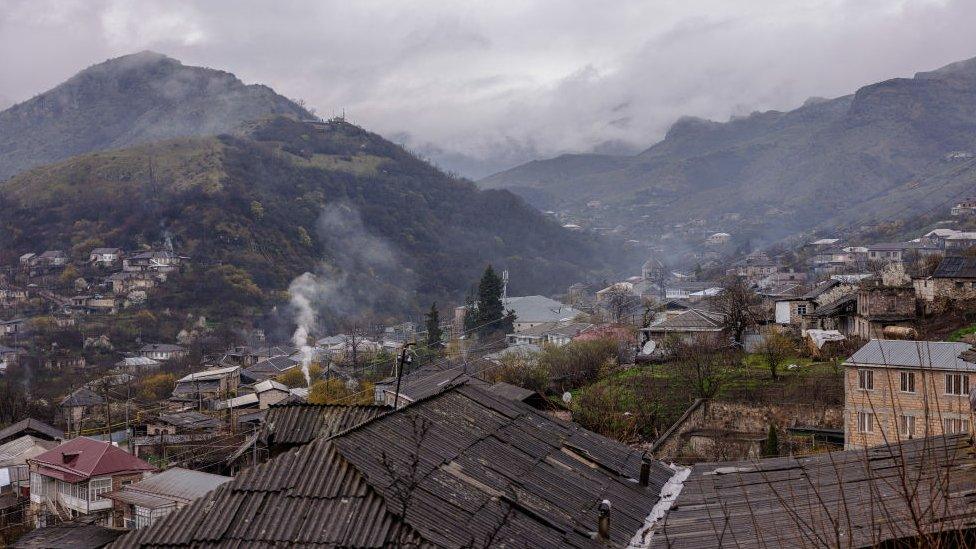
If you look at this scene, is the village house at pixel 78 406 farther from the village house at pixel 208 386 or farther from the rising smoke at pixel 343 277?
the rising smoke at pixel 343 277

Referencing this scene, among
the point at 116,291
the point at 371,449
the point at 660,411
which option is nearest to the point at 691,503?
the point at 371,449

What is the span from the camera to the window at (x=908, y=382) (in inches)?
755

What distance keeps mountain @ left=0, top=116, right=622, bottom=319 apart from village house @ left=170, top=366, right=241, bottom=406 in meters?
23.0

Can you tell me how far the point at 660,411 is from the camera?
2428 centimetres

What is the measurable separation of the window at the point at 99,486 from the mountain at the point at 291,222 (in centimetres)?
4604

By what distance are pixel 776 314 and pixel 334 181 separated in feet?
275

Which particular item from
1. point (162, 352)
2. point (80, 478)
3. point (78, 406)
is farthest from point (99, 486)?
point (162, 352)

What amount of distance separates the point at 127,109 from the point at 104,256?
12232 centimetres

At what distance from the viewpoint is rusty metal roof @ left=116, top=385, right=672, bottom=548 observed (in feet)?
18.9

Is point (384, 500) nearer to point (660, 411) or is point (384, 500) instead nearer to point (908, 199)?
point (660, 411)

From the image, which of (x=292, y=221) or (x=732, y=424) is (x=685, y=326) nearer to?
(x=732, y=424)

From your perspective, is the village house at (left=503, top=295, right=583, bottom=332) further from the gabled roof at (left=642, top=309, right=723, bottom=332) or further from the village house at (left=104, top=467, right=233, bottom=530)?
the village house at (left=104, top=467, right=233, bottom=530)

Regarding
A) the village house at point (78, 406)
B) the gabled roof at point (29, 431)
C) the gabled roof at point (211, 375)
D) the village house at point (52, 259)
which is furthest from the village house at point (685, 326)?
the village house at point (52, 259)

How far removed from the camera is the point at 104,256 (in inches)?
2975
